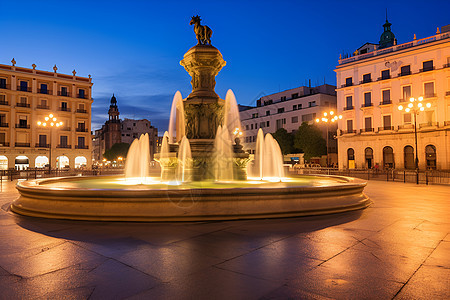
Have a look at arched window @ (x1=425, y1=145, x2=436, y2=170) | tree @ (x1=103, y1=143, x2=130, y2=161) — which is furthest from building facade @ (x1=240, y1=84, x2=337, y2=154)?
tree @ (x1=103, y1=143, x2=130, y2=161)

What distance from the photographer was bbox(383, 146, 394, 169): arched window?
42.7 metres

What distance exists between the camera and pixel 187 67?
13.9m

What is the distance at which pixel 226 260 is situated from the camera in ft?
13.4

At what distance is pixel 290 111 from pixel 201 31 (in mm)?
52088

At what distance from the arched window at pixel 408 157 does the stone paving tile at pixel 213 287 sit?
1749 inches

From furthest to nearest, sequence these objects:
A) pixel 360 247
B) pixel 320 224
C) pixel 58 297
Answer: pixel 320 224 < pixel 360 247 < pixel 58 297

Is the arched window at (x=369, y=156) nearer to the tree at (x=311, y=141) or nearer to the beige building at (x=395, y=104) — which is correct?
the beige building at (x=395, y=104)

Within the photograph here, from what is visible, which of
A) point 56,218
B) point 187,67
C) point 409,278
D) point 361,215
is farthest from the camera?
point 187,67

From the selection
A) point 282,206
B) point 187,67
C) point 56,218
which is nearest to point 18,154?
point 187,67

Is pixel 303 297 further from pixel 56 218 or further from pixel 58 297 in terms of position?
pixel 56 218

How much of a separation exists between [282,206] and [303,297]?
4.13m

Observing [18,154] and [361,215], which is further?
[18,154]

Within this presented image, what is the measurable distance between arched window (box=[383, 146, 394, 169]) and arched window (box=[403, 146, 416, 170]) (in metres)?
1.73

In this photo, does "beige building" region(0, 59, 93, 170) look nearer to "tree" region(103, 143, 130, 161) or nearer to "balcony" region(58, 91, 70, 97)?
"balcony" region(58, 91, 70, 97)
